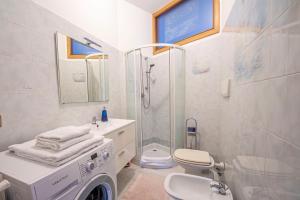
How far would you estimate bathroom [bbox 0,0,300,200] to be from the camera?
476 mm

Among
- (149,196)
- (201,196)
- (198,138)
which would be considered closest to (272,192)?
(201,196)

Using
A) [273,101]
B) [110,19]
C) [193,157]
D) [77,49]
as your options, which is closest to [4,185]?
[273,101]

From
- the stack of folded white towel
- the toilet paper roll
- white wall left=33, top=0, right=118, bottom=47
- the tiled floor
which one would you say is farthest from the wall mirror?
the tiled floor

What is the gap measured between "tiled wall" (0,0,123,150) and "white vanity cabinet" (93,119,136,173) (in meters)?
0.49

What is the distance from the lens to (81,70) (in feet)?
5.39

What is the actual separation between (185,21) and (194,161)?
89.4 inches

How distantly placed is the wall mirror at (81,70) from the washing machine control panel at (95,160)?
30.2 inches

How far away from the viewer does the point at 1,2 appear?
94cm

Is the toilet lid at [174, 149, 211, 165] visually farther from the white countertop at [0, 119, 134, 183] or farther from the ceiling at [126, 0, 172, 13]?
the ceiling at [126, 0, 172, 13]

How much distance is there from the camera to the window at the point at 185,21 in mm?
2056

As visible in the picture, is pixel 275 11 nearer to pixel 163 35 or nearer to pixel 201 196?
pixel 201 196

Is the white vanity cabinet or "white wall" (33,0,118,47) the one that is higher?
"white wall" (33,0,118,47)

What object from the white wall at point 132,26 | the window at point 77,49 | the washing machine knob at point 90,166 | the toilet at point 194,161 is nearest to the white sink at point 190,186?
the toilet at point 194,161

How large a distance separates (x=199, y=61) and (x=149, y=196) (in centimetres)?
196
